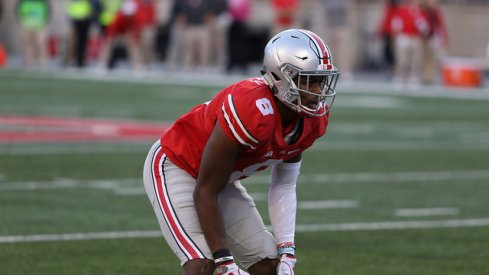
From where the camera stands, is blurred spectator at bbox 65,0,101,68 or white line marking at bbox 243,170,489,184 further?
blurred spectator at bbox 65,0,101,68

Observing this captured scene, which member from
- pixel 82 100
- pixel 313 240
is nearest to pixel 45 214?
pixel 313 240

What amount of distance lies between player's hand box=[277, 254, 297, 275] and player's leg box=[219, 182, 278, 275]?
5.2 inches

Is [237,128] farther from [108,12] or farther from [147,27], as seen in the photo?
[147,27]

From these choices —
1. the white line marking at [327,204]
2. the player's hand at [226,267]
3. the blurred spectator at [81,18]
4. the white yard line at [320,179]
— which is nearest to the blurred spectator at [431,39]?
the blurred spectator at [81,18]

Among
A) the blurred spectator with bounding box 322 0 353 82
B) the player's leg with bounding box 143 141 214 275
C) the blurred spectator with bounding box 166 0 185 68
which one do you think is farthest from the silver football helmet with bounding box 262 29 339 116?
the blurred spectator with bounding box 166 0 185 68

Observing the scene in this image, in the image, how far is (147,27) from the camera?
32250 millimetres

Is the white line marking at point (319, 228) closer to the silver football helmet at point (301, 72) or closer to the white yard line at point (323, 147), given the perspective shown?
the silver football helmet at point (301, 72)

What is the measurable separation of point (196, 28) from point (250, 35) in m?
3.02

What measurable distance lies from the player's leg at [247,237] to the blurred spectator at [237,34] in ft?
78.0

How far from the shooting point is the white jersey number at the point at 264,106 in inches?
233

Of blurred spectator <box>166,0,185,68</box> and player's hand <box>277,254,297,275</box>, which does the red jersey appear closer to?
player's hand <box>277,254,297,275</box>

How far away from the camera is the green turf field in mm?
8844

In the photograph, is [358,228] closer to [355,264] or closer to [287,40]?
[355,264]

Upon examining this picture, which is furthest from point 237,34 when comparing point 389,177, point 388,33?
point 389,177
